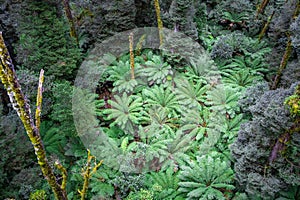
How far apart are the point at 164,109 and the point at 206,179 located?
3256 mm

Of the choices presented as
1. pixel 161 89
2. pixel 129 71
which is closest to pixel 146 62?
pixel 129 71

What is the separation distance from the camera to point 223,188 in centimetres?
766

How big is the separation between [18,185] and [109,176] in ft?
8.33

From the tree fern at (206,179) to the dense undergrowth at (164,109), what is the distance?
3cm

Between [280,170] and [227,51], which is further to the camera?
[227,51]

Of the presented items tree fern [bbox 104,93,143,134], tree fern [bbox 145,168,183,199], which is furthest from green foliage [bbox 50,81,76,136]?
tree fern [bbox 145,168,183,199]

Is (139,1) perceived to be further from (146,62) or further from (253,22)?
(253,22)

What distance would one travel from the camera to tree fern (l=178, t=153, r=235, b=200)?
7.19 meters

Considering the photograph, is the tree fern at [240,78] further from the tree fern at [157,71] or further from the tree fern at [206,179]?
the tree fern at [206,179]

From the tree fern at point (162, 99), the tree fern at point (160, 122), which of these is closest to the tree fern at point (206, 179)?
the tree fern at point (160, 122)

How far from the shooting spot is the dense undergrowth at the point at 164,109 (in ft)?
22.1

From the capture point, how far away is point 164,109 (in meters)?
9.91

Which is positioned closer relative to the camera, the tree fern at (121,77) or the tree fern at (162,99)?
the tree fern at (162,99)

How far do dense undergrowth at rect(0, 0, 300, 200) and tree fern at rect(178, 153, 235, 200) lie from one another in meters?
0.03
